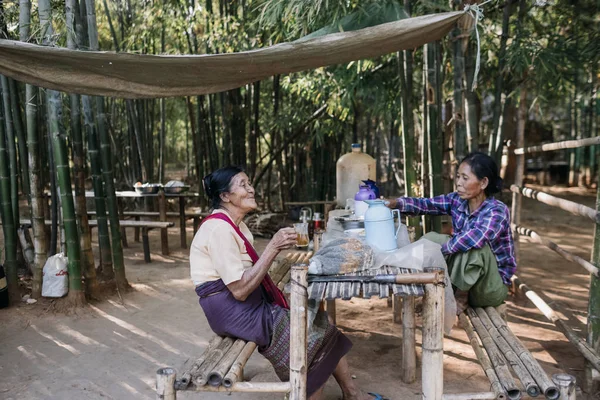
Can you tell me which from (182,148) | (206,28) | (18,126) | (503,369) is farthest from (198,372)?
(182,148)

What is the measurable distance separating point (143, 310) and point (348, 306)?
1.50 m

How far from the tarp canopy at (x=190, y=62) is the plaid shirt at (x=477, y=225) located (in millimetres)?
855

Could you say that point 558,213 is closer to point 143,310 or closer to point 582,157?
point 582,157

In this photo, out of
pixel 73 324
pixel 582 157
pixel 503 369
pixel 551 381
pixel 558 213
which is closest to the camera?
pixel 551 381

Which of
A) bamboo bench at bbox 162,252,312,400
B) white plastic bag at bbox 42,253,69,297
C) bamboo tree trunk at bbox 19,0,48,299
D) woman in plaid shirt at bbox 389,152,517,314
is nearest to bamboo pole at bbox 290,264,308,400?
bamboo bench at bbox 162,252,312,400

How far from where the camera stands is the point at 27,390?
102 inches

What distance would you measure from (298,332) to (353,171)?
101 inches

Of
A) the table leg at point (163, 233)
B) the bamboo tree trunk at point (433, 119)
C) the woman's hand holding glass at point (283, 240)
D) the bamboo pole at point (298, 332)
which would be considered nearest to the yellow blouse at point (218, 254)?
the woman's hand holding glass at point (283, 240)

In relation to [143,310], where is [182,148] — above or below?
above

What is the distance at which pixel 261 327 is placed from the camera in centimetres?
208

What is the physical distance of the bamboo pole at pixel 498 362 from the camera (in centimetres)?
174

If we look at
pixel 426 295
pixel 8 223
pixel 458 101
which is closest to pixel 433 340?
pixel 426 295

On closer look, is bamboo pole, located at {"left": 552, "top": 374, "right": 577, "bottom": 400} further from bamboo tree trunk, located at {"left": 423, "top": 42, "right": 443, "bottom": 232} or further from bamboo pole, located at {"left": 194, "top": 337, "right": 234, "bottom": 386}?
bamboo tree trunk, located at {"left": 423, "top": 42, "right": 443, "bottom": 232}

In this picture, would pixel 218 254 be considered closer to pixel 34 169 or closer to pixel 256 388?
pixel 256 388
